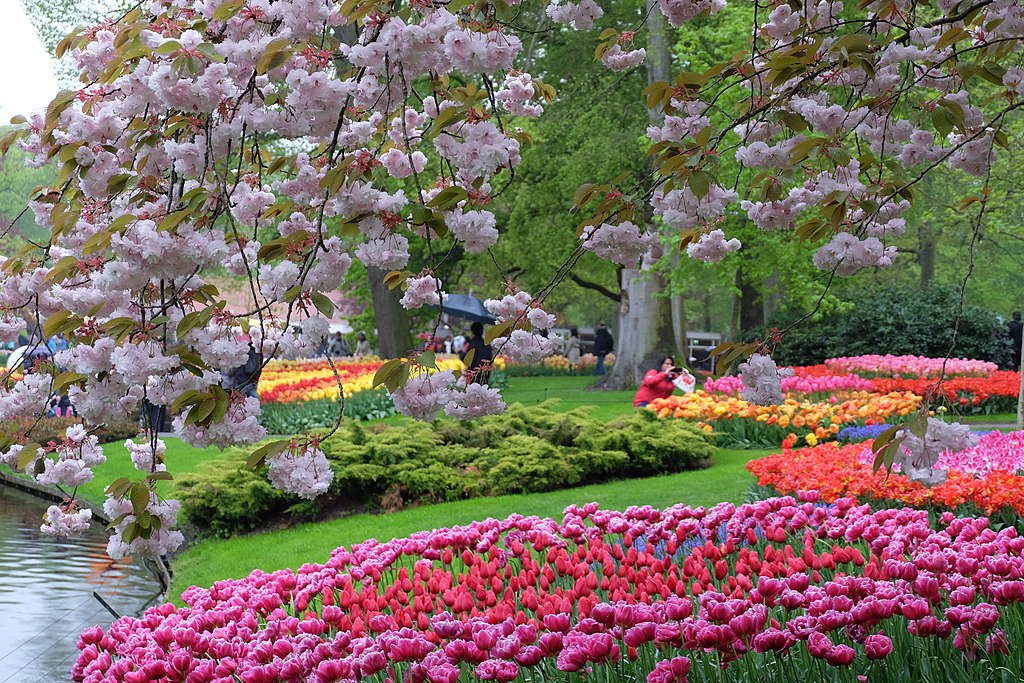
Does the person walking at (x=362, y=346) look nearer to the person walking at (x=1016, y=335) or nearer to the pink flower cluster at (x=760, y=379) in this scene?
the person walking at (x=1016, y=335)

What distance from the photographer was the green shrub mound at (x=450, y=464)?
29.7ft

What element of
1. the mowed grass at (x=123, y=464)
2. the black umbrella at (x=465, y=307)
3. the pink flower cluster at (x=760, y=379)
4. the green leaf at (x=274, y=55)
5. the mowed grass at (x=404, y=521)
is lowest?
the mowed grass at (x=404, y=521)

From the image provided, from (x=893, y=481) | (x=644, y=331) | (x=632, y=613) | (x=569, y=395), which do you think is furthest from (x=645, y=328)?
(x=632, y=613)

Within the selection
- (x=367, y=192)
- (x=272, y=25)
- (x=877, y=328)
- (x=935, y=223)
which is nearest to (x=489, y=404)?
(x=367, y=192)

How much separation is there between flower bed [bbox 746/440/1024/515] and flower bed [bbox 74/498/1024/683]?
1.28 ft

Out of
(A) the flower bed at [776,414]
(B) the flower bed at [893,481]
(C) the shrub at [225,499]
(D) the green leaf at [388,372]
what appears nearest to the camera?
(D) the green leaf at [388,372]

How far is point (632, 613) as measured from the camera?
3344 mm

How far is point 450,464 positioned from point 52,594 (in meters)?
3.83

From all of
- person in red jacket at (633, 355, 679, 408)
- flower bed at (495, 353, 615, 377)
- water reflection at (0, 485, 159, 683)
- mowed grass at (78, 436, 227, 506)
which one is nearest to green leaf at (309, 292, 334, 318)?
water reflection at (0, 485, 159, 683)

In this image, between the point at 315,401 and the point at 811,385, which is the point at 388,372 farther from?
the point at 315,401

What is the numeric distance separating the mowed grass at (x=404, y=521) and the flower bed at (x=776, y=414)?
1.80m

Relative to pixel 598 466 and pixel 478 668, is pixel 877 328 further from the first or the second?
pixel 478 668

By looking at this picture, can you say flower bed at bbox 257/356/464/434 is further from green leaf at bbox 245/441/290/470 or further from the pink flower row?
green leaf at bbox 245/441/290/470

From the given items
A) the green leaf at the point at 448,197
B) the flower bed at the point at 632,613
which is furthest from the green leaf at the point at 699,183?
the flower bed at the point at 632,613
